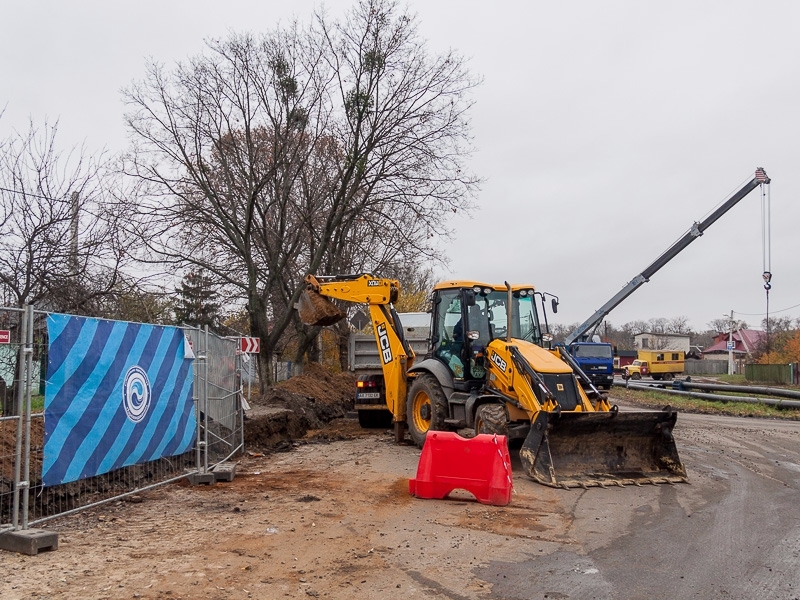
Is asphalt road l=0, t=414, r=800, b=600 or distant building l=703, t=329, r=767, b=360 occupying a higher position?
distant building l=703, t=329, r=767, b=360

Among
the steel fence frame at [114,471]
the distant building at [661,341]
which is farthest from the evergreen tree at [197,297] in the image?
the distant building at [661,341]

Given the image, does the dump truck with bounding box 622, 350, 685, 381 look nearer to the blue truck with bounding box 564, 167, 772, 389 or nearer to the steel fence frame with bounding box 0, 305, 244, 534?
the blue truck with bounding box 564, 167, 772, 389

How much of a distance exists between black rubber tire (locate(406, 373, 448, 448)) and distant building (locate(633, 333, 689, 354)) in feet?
325

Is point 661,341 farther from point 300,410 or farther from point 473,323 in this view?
point 473,323

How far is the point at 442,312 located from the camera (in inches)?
528

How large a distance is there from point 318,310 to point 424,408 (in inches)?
121

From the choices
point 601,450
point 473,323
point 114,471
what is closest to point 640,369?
point 473,323

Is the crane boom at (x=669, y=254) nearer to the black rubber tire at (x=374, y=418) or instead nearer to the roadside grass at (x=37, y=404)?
the black rubber tire at (x=374, y=418)

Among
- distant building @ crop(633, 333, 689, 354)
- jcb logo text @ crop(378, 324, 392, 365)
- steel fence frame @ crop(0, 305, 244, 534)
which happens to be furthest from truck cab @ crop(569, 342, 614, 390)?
distant building @ crop(633, 333, 689, 354)

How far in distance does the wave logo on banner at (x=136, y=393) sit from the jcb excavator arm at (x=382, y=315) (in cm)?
640

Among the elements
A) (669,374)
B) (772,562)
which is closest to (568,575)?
(772,562)

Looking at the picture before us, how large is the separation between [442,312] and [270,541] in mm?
7078

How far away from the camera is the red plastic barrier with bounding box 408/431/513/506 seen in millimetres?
8688

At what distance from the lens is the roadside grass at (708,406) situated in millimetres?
24672
